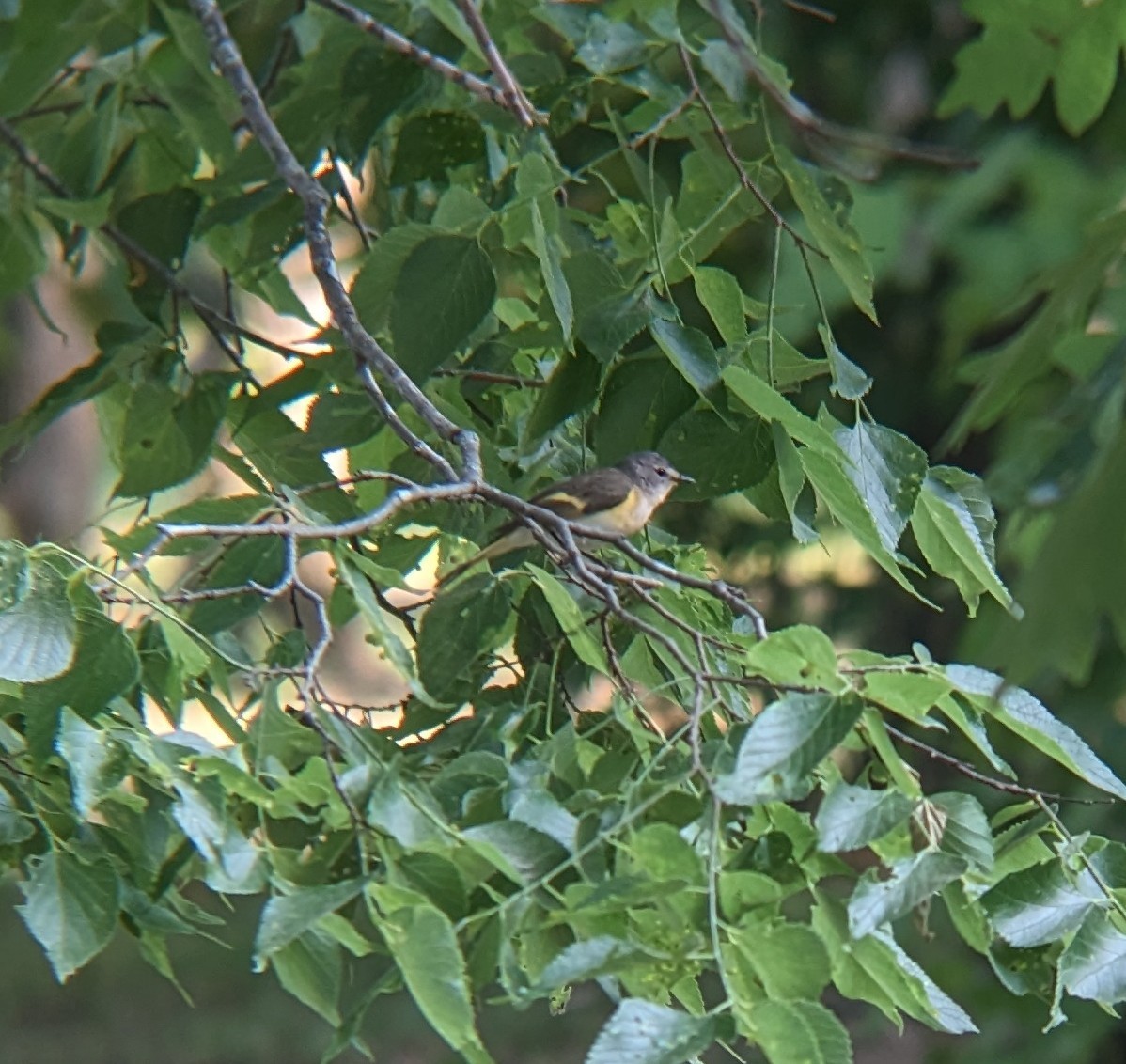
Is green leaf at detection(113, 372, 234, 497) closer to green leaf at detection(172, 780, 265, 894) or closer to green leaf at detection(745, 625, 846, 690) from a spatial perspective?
green leaf at detection(172, 780, 265, 894)

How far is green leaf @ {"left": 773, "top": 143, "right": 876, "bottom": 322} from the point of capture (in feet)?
7.84

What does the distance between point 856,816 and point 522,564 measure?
86 centimetres

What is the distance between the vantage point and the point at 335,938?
5.91ft

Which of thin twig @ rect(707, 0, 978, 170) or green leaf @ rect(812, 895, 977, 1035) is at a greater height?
thin twig @ rect(707, 0, 978, 170)

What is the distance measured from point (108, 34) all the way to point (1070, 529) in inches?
101

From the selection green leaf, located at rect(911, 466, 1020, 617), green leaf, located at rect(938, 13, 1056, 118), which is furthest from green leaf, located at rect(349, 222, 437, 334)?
green leaf, located at rect(938, 13, 1056, 118)

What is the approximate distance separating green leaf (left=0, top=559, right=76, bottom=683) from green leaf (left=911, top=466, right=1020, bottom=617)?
118 cm

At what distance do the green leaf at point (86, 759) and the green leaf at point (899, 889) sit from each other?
33.4 inches

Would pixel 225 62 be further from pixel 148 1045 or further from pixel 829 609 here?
pixel 148 1045

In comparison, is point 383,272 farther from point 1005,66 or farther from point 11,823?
point 1005,66

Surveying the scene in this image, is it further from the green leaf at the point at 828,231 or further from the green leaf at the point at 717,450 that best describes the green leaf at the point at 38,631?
the green leaf at the point at 828,231

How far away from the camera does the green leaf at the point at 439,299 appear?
2428 mm

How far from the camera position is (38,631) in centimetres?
188

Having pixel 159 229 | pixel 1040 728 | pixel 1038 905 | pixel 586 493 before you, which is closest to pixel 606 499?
pixel 586 493
